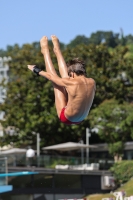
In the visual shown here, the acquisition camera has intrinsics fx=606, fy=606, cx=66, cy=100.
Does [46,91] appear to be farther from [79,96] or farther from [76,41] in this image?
[76,41]

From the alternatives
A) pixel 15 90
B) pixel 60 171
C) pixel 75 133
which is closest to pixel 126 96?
pixel 75 133

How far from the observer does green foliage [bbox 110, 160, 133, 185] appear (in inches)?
1503

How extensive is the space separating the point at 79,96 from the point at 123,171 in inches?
1186

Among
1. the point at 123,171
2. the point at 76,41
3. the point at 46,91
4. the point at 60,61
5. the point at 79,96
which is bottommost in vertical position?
the point at 123,171

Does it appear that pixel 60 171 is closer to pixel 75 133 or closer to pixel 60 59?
pixel 75 133

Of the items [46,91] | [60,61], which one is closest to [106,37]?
[46,91]

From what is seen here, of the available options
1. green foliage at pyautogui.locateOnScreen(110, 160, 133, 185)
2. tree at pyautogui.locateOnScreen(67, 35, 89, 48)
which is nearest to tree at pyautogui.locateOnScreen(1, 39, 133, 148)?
green foliage at pyautogui.locateOnScreen(110, 160, 133, 185)

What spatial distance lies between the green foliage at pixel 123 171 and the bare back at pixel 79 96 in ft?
97.9

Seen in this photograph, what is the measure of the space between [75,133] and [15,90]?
590 cm

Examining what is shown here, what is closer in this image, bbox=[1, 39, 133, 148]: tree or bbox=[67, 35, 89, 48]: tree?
bbox=[1, 39, 133, 148]: tree

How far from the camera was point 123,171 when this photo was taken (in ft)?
125

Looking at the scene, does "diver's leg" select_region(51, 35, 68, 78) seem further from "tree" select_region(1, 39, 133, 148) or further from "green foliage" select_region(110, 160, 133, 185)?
"tree" select_region(1, 39, 133, 148)

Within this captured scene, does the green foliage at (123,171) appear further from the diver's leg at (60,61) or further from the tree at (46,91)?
the diver's leg at (60,61)

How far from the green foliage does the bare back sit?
29.8 meters
